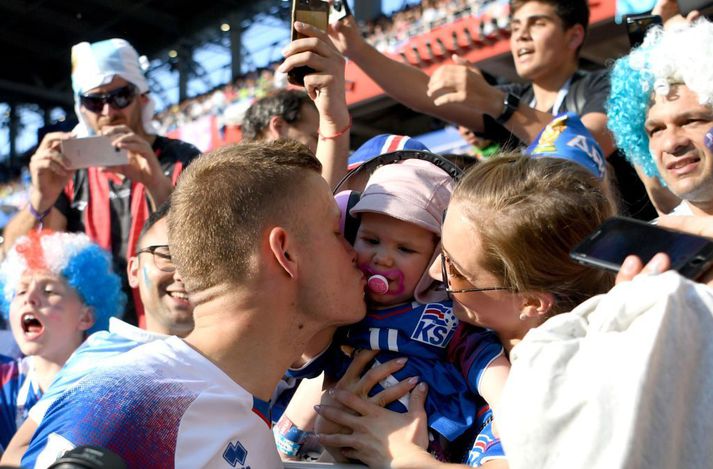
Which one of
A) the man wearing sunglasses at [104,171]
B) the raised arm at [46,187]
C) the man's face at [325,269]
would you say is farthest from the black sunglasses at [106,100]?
the man's face at [325,269]

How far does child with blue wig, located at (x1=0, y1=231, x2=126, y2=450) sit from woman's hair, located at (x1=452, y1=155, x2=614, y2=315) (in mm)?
2173

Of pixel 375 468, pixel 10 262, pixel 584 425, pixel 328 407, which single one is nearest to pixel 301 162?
pixel 328 407

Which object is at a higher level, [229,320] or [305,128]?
[305,128]

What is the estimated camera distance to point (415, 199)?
1.96m

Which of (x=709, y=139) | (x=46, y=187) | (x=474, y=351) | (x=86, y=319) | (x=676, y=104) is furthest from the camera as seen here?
(x=46, y=187)

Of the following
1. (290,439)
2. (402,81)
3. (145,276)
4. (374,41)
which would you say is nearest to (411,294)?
(290,439)

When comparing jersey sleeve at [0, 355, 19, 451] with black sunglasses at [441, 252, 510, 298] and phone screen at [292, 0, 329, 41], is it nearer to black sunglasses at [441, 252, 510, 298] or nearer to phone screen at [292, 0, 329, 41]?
phone screen at [292, 0, 329, 41]

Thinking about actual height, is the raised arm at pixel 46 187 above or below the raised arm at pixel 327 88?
below

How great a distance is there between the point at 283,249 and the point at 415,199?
394 millimetres

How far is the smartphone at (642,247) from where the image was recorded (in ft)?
3.55

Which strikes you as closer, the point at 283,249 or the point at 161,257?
the point at 283,249

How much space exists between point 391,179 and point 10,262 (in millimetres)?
2192

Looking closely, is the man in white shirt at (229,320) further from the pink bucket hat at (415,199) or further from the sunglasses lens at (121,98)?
the sunglasses lens at (121,98)

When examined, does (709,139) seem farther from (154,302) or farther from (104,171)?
(104,171)
